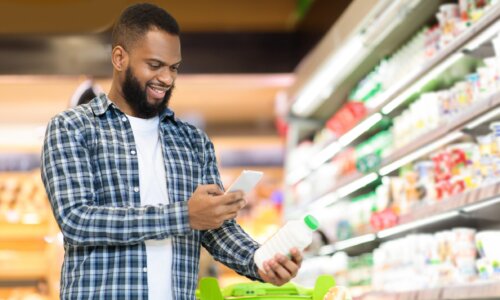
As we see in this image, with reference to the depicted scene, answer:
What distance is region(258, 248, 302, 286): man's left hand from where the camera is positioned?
8.10 ft

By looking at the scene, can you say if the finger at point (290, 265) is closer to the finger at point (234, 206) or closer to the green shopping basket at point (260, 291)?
the finger at point (234, 206)

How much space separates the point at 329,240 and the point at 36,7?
3.25 metres

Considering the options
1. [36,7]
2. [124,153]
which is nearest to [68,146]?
[124,153]

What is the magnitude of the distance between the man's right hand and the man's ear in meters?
0.47

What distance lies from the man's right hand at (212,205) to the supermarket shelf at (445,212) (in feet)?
5.55

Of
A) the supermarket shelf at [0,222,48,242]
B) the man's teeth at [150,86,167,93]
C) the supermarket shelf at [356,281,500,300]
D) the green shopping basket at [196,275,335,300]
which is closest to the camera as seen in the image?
the man's teeth at [150,86,167,93]

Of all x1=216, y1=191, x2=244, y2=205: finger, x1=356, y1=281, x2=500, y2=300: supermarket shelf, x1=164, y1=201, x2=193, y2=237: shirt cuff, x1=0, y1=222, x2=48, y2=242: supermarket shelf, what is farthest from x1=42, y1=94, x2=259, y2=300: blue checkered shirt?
x1=0, y1=222, x2=48, y2=242: supermarket shelf

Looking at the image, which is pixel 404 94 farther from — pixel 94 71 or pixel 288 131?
pixel 94 71

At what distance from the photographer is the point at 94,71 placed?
8.59m

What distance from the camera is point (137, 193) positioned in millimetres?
2611

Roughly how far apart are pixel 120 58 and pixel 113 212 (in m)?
0.45

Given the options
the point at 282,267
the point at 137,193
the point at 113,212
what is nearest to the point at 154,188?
the point at 137,193

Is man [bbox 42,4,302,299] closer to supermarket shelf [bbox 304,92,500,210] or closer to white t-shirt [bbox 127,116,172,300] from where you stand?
white t-shirt [bbox 127,116,172,300]

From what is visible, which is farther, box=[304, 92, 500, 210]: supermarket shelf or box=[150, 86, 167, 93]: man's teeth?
box=[304, 92, 500, 210]: supermarket shelf
